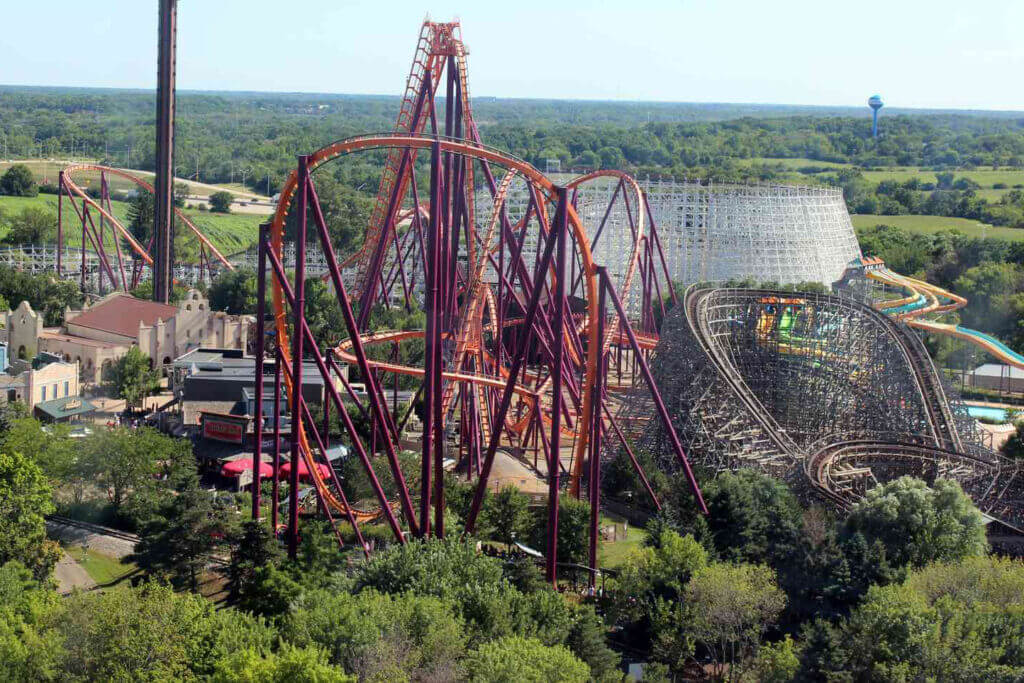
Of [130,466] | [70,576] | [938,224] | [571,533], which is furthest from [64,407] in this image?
[938,224]

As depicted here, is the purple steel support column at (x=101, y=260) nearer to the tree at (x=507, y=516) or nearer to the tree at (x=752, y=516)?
the tree at (x=507, y=516)

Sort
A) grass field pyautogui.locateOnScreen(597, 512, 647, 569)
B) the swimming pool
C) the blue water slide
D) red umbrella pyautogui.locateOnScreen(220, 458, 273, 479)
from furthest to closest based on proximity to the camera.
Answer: the blue water slide < the swimming pool < red umbrella pyautogui.locateOnScreen(220, 458, 273, 479) < grass field pyautogui.locateOnScreen(597, 512, 647, 569)

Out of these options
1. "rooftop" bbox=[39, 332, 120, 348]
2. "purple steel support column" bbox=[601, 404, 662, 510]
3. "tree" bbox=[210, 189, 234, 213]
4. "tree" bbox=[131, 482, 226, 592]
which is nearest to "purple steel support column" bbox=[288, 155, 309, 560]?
"tree" bbox=[131, 482, 226, 592]

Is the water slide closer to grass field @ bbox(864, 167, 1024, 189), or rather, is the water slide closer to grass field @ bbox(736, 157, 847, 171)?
grass field @ bbox(864, 167, 1024, 189)

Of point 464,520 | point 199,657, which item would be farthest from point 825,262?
point 199,657

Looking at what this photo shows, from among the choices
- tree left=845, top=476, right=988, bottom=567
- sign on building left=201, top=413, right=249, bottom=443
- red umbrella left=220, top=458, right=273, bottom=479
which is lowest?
red umbrella left=220, top=458, right=273, bottom=479

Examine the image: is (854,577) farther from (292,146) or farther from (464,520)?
(292,146)
